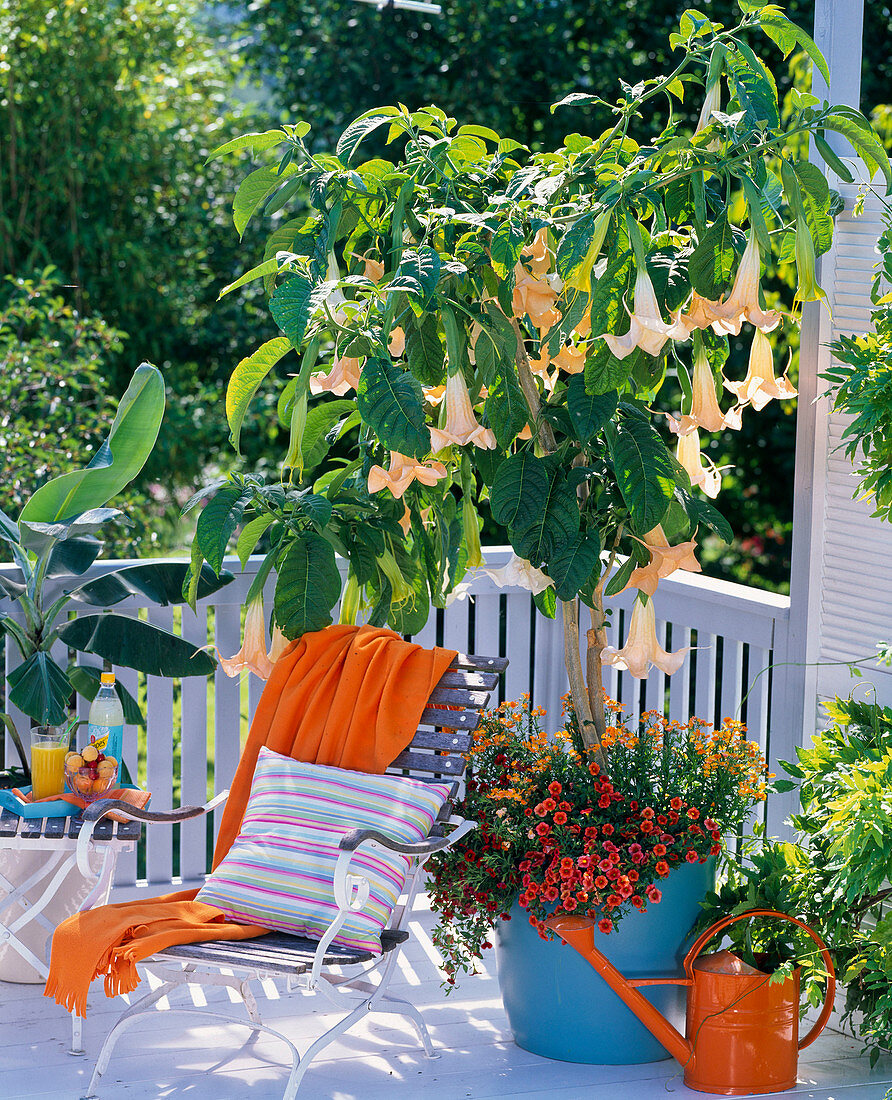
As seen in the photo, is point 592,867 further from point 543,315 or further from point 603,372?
point 543,315

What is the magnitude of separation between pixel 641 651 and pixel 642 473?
38 centimetres

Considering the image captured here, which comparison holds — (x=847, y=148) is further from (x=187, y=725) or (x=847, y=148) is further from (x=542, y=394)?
(x=187, y=725)

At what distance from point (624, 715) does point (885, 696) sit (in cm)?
110

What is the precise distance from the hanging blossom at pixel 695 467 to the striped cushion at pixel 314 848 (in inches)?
33.7

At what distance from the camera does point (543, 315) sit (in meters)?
2.83

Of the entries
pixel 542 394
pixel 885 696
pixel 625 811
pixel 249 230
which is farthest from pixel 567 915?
pixel 249 230

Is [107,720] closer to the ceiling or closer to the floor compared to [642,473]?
closer to the floor

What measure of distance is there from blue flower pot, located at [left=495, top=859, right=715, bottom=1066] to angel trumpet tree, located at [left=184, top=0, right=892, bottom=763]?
37 centimetres

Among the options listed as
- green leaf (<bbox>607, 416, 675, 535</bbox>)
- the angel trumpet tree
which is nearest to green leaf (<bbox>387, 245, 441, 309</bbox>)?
the angel trumpet tree

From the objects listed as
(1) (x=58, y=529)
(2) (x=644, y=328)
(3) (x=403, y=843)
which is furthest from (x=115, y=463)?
(2) (x=644, y=328)

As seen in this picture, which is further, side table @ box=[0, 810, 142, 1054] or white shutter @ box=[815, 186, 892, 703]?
white shutter @ box=[815, 186, 892, 703]

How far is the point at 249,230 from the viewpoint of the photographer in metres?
7.21

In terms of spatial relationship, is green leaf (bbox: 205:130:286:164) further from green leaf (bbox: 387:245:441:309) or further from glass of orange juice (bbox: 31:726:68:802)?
glass of orange juice (bbox: 31:726:68:802)

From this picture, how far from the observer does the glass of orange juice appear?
131 inches
